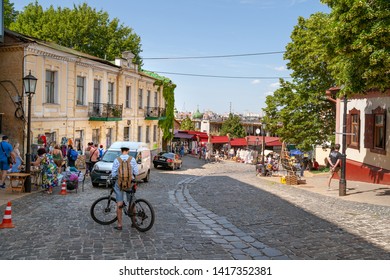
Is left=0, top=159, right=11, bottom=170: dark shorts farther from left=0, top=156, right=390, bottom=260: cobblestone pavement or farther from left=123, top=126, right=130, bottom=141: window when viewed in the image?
left=123, top=126, right=130, bottom=141: window

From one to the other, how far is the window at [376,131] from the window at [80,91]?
1714cm

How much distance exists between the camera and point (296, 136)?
32.5 meters

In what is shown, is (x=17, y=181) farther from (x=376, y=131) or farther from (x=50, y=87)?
(x=376, y=131)

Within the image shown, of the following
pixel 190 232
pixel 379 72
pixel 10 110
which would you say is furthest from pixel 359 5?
pixel 10 110

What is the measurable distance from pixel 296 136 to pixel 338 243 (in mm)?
25470

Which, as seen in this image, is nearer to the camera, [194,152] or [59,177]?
[59,177]

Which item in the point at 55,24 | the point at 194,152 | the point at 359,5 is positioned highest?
the point at 55,24

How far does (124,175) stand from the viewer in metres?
8.44

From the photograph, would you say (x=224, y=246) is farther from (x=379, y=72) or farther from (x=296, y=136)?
(x=296, y=136)

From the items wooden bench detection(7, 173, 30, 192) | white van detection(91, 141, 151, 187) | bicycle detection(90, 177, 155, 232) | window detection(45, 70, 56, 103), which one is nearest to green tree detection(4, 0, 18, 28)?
window detection(45, 70, 56, 103)

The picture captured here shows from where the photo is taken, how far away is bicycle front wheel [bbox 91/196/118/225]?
9087 mm

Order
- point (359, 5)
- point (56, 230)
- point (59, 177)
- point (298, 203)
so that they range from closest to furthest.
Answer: point (56, 230)
point (359, 5)
point (298, 203)
point (59, 177)

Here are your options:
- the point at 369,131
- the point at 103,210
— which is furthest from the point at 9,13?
the point at 103,210

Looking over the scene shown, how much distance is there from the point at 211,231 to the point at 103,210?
246 cm
